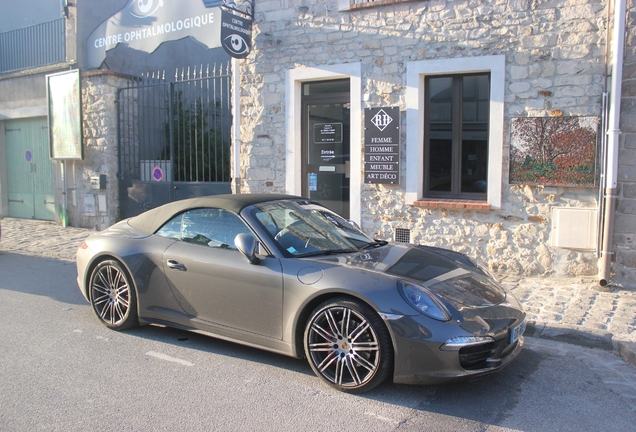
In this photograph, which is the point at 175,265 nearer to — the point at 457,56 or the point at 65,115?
the point at 457,56

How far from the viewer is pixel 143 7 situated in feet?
40.6

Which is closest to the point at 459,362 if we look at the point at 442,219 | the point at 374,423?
the point at 374,423

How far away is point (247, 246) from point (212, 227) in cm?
70

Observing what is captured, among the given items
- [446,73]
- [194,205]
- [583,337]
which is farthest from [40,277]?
[583,337]

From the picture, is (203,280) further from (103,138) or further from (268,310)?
(103,138)

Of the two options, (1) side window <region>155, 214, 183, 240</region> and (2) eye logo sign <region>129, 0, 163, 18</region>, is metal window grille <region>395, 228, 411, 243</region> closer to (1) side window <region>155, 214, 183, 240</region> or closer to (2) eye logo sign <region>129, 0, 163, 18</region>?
(1) side window <region>155, 214, 183, 240</region>

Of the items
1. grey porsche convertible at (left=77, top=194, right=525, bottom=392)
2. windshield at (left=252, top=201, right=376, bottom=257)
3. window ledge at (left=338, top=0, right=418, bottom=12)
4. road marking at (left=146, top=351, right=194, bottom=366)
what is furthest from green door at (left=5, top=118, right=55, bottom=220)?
windshield at (left=252, top=201, right=376, bottom=257)

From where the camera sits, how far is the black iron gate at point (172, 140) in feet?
35.8

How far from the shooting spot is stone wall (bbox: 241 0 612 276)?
7305mm

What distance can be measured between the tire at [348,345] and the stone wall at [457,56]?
459cm

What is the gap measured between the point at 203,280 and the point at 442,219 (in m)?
4.59

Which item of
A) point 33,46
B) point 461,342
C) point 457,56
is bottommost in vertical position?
point 461,342

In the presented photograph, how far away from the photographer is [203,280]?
4695 millimetres

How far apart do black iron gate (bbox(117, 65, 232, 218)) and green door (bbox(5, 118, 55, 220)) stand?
2.57m
